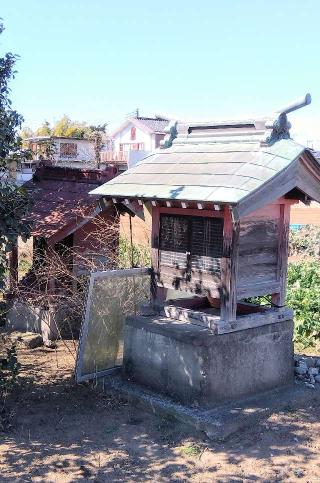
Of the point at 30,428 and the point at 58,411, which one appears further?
the point at 58,411

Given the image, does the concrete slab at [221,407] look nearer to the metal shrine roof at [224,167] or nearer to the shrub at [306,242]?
the metal shrine roof at [224,167]

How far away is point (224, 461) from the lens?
5.89 meters

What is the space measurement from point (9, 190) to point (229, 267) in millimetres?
3135

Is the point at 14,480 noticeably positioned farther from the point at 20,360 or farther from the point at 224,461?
the point at 20,360

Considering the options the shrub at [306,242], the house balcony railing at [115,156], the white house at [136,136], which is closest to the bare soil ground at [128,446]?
the shrub at [306,242]

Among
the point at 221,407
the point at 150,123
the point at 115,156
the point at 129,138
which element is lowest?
the point at 221,407

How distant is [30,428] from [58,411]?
1.97 feet

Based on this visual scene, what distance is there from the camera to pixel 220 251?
7102 millimetres

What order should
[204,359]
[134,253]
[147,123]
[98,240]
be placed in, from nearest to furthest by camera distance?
[204,359] → [98,240] → [134,253] → [147,123]

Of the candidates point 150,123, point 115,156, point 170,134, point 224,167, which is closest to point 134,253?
point 170,134

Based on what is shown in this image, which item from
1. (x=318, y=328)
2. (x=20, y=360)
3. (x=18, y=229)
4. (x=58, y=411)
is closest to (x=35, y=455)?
(x=58, y=411)

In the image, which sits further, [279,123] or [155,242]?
[155,242]

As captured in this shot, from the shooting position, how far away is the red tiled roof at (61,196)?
9.97 metres

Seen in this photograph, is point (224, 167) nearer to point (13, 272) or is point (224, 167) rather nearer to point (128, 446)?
point (128, 446)
